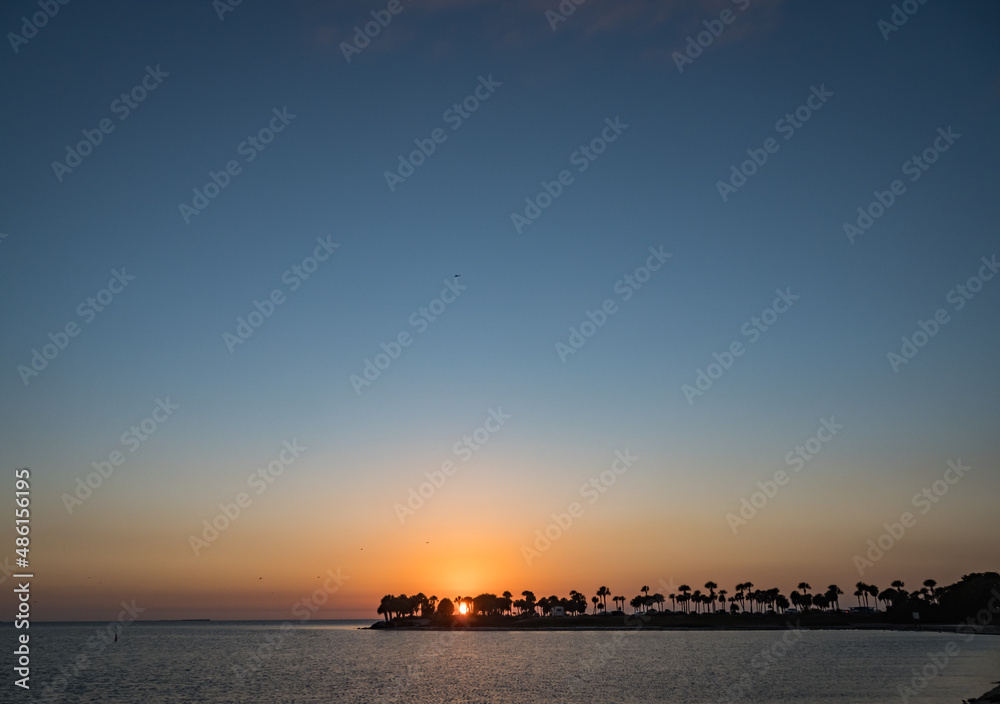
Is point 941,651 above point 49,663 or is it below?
below

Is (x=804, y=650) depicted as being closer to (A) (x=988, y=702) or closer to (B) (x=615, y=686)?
(B) (x=615, y=686)

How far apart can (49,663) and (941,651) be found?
147 m

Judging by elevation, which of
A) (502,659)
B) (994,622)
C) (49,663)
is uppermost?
(49,663)

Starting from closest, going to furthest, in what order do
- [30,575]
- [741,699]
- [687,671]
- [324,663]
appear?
Answer: [30,575], [741,699], [687,671], [324,663]

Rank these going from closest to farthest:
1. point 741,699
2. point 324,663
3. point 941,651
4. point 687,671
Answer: point 741,699
point 687,671
point 941,651
point 324,663

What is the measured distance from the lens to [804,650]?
404ft

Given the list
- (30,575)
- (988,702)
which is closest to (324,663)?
(30,575)

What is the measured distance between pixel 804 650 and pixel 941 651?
70.2 feet

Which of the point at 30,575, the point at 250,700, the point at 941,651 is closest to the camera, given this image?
the point at 30,575

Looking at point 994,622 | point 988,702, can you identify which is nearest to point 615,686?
Answer: point 988,702

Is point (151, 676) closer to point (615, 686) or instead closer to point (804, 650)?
point (615, 686)

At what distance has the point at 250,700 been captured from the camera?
226 feet

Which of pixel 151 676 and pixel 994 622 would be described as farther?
pixel 994 622

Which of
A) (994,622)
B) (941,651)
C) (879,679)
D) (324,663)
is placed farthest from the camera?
(994,622)
